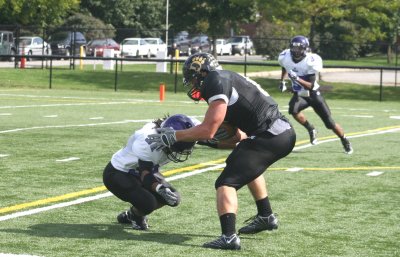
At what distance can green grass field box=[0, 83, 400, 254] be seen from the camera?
27.3ft

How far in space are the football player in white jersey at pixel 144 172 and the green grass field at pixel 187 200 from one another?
271mm

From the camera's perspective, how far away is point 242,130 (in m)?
8.55

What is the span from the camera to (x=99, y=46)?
181 feet

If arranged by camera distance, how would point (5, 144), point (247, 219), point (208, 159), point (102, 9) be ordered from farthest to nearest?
point (102, 9) → point (5, 144) → point (208, 159) → point (247, 219)

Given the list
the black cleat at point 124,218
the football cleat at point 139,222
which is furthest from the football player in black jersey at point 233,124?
the black cleat at point 124,218

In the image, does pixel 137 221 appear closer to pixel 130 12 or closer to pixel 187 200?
pixel 187 200

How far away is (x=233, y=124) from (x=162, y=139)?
72 centimetres

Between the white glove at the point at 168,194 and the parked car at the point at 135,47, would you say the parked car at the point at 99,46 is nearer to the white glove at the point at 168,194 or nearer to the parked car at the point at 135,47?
the parked car at the point at 135,47

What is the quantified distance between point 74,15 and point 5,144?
176 feet

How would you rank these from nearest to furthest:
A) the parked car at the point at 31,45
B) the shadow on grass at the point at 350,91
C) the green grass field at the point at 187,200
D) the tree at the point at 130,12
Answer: the green grass field at the point at 187,200
the shadow on grass at the point at 350,91
the parked car at the point at 31,45
the tree at the point at 130,12

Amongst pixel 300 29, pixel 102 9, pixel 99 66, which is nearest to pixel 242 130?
pixel 300 29

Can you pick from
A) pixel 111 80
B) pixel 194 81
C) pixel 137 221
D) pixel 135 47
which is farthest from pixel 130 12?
pixel 194 81

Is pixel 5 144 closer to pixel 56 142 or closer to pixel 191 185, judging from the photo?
pixel 56 142

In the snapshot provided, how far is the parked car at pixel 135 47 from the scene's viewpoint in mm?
59000
